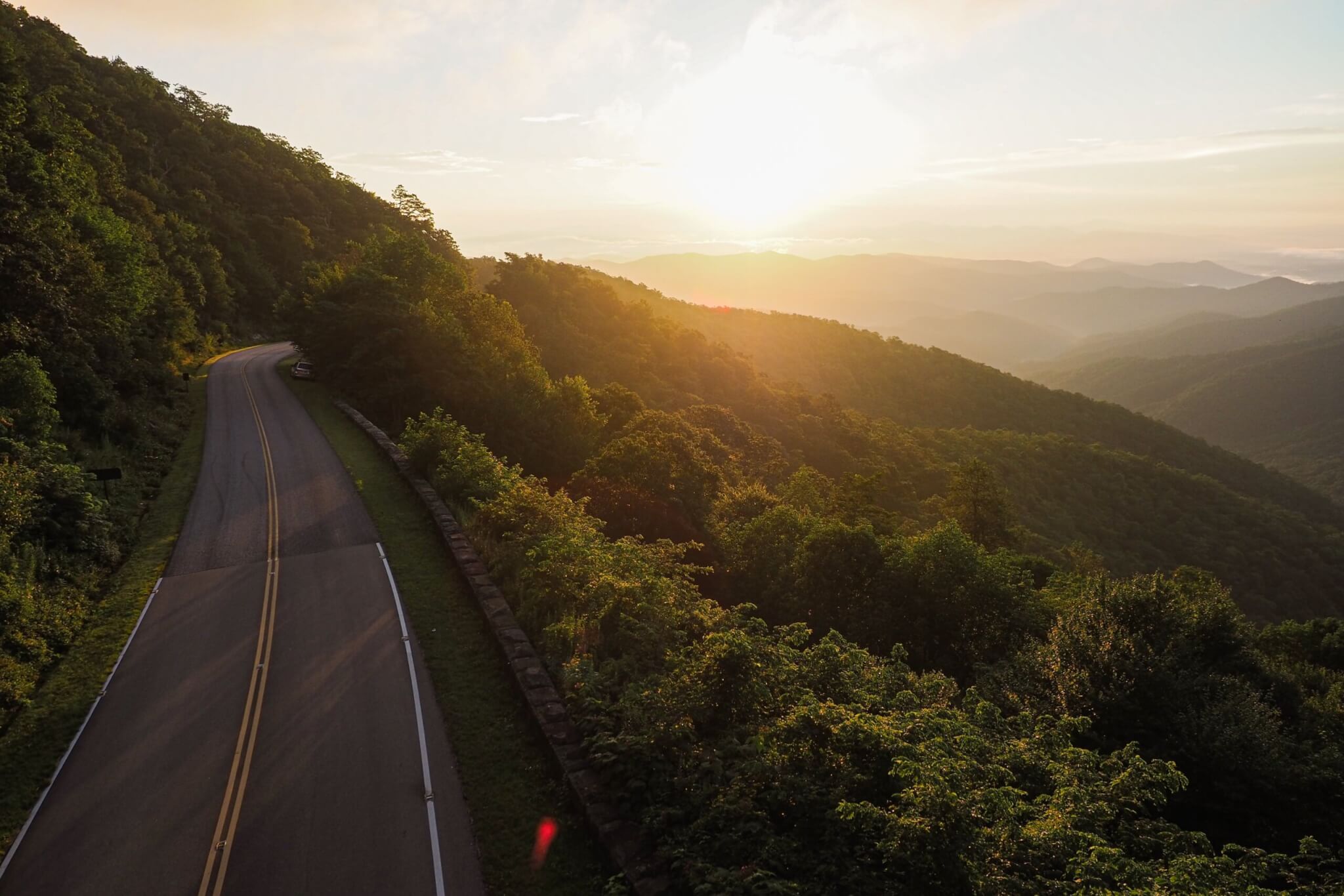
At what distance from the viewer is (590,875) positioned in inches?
346

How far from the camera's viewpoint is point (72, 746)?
1127cm

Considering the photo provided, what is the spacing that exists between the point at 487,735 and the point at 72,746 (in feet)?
23.4

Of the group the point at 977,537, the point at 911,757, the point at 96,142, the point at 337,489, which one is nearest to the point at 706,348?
the point at 977,537

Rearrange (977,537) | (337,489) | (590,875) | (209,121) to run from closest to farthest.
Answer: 1. (590,875)
2. (337,489)
3. (977,537)
4. (209,121)

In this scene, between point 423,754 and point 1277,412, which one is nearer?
point 423,754

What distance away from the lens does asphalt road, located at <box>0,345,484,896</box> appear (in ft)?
29.6

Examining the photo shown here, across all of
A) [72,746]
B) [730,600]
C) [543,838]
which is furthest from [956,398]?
[72,746]

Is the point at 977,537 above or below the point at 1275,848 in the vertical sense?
below

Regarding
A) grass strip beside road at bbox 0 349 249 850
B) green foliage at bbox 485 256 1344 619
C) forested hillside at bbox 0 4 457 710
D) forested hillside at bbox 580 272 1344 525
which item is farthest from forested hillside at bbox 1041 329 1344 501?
grass strip beside road at bbox 0 349 249 850

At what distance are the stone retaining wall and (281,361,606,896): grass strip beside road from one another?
311 mm

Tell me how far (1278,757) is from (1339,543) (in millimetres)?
95962

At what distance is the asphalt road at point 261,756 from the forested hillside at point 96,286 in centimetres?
248

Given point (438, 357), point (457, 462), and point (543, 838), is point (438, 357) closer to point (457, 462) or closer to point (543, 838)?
point (457, 462)

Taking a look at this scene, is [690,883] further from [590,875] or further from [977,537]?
[977,537]
